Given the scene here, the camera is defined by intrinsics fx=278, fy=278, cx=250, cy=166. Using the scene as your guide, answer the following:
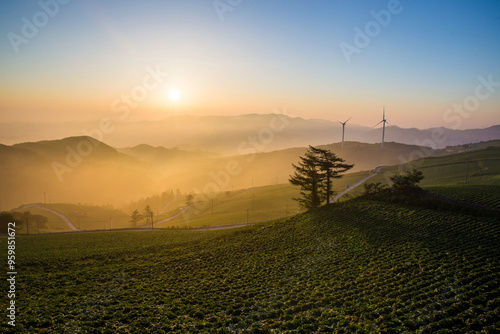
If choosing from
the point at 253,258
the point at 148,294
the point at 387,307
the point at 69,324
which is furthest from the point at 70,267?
the point at 387,307

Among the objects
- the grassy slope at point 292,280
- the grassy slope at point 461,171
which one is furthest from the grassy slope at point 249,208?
the grassy slope at point 292,280

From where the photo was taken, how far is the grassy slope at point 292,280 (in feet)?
68.5

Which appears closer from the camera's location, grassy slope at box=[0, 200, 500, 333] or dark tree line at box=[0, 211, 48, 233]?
grassy slope at box=[0, 200, 500, 333]

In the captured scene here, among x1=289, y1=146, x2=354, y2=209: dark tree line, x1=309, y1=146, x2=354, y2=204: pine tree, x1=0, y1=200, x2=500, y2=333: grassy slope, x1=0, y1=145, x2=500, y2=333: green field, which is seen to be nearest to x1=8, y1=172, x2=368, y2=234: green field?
x1=289, y1=146, x2=354, y2=209: dark tree line

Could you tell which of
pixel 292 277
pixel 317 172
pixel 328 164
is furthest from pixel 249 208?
pixel 292 277

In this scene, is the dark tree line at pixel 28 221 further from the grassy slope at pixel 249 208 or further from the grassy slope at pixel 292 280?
the grassy slope at pixel 292 280

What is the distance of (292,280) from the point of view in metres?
29.4

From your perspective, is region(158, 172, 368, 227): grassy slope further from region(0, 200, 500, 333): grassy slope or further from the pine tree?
region(0, 200, 500, 333): grassy slope

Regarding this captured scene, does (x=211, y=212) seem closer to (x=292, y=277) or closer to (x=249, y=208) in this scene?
(x=249, y=208)

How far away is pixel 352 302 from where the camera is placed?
23016mm

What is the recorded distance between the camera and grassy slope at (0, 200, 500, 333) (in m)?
20.9

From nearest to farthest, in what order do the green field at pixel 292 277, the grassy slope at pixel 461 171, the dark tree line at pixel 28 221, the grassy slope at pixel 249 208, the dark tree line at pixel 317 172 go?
the green field at pixel 292 277, the dark tree line at pixel 317 172, the grassy slope at pixel 461 171, the dark tree line at pixel 28 221, the grassy slope at pixel 249 208

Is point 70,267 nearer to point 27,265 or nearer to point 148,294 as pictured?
point 27,265

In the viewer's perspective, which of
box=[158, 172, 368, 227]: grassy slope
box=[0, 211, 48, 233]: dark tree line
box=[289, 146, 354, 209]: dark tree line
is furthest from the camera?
box=[158, 172, 368, 227]: grassy slope
